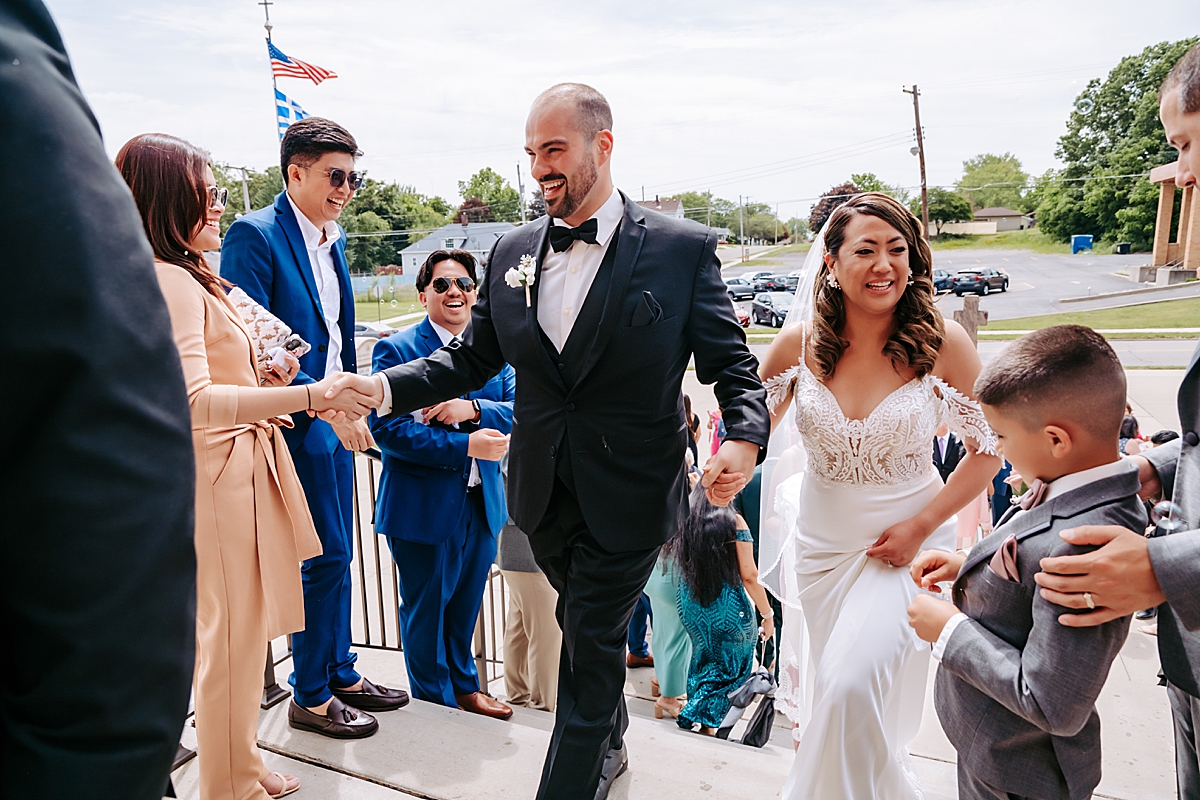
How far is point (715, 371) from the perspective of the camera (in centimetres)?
269

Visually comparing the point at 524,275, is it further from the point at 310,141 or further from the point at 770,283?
the point at 770,283

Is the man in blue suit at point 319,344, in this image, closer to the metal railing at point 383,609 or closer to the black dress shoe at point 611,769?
the metal railing at point 383,609

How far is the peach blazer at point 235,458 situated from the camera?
92.2 inches

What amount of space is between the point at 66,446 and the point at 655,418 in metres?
1.97

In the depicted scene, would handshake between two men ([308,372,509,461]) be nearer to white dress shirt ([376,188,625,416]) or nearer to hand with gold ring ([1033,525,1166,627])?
white dress shirt ([376,188,625,416])

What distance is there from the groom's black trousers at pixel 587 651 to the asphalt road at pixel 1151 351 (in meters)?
17.4

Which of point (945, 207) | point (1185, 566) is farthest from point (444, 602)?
point (945, 207)

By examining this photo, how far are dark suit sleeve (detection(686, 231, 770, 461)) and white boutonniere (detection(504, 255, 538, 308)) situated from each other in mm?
552

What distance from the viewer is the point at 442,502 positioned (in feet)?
11.7

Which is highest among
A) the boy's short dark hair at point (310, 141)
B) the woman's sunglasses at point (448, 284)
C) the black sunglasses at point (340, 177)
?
the boy's short dark hair at point (310, 141)

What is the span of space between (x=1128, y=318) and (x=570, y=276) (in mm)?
33833

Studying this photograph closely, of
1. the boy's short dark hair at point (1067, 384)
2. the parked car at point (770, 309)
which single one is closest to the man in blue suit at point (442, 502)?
the boy's short dark hair at point (1067, 384)

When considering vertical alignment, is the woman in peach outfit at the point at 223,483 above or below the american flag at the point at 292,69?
below

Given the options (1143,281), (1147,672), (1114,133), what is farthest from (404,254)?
(1147,672)
